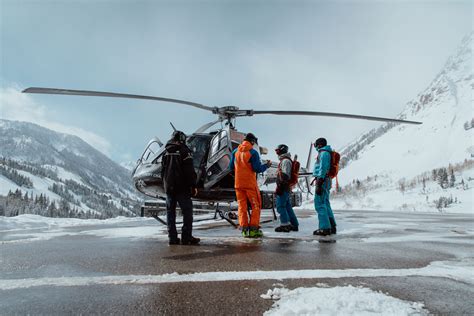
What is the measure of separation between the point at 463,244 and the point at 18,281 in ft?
19.6

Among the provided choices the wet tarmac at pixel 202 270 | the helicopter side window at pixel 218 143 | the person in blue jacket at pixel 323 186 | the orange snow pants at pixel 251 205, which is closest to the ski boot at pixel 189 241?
the wet tarmac at pixel 202 270

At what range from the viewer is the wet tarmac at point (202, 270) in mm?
1969

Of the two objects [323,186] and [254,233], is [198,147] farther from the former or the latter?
[323,186]

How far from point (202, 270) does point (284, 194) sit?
3821 millimetres

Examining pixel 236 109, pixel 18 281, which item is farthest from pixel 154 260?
pixel 236 109

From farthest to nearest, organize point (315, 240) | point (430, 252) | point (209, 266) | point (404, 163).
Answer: point (404, 163) → point (315, 240) → point (430, 252) → point (209, 266)

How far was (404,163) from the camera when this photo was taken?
366ft

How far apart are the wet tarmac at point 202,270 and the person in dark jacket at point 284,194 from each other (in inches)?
53.6

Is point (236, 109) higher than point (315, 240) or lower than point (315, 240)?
higher

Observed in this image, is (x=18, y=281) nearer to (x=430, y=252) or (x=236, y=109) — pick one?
(x=430, y=252)

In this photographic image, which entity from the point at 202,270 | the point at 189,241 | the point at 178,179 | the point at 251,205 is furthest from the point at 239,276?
the point at 251,205

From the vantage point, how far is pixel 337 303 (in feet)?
6.10

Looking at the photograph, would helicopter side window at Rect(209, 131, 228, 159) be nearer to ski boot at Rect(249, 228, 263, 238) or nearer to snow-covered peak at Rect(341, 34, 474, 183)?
ski boot at Rect(249, 228, 263, 238)

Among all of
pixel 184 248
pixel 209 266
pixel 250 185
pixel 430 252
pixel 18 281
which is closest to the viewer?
pixel 18 281
